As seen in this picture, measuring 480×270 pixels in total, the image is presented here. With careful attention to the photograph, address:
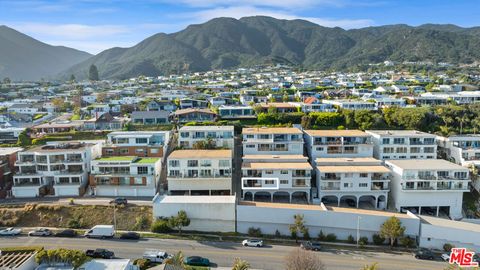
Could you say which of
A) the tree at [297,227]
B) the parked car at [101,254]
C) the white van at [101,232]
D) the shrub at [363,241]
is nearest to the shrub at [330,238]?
the tree at [297,227]

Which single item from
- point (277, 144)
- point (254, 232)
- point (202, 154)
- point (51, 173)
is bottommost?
point (254, 232)

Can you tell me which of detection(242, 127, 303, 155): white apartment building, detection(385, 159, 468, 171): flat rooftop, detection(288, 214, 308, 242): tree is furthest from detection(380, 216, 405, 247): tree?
detection(242, 127, 303, 155): white apartment building

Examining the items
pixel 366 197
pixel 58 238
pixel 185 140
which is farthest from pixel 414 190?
pixel 58 238

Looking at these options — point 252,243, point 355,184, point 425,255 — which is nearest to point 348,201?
point 355,184

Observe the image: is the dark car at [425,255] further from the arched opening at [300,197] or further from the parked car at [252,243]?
the parked car at [252,243]

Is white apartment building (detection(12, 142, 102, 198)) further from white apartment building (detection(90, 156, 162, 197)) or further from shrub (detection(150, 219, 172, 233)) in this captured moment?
shrub (detection(150, 219, 172, 233))

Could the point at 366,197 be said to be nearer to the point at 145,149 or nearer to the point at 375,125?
the point at 375,125

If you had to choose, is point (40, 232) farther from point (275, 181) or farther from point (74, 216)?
point (275, 181)
